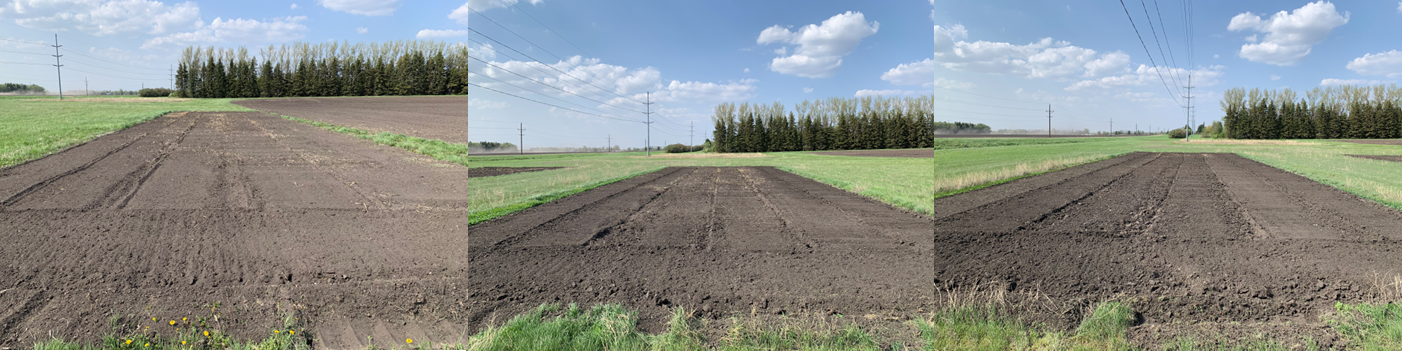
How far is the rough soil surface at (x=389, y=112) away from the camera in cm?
2853

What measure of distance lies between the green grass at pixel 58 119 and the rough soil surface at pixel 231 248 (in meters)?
1.11

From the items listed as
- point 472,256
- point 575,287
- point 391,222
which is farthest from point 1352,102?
point 391,222

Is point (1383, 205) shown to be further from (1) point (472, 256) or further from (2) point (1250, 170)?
(1) point (472, 256)

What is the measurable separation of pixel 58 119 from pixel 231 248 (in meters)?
27.8

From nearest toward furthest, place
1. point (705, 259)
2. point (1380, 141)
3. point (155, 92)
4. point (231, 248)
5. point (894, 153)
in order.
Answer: point (705, 259)
point (231, 248)
point (1380, 141)
point (894, 153)
point (155, 92)

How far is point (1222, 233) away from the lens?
8.92 meters

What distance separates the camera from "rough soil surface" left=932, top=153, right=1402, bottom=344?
5809 mm

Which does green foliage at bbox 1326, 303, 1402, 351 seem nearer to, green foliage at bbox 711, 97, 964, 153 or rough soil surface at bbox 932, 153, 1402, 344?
rough soil surface at bbox 932, 153, 1402, 344

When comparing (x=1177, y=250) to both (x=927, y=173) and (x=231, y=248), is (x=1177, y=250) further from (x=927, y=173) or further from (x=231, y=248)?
(x=231, y=248)

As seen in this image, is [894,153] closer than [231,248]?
No

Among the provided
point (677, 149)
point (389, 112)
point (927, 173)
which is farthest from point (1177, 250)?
point (389, 112)

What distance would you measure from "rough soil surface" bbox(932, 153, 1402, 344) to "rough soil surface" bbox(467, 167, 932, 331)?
34.9 inches

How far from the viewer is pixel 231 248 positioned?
8.08m

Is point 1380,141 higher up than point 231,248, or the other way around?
point 1380,141
